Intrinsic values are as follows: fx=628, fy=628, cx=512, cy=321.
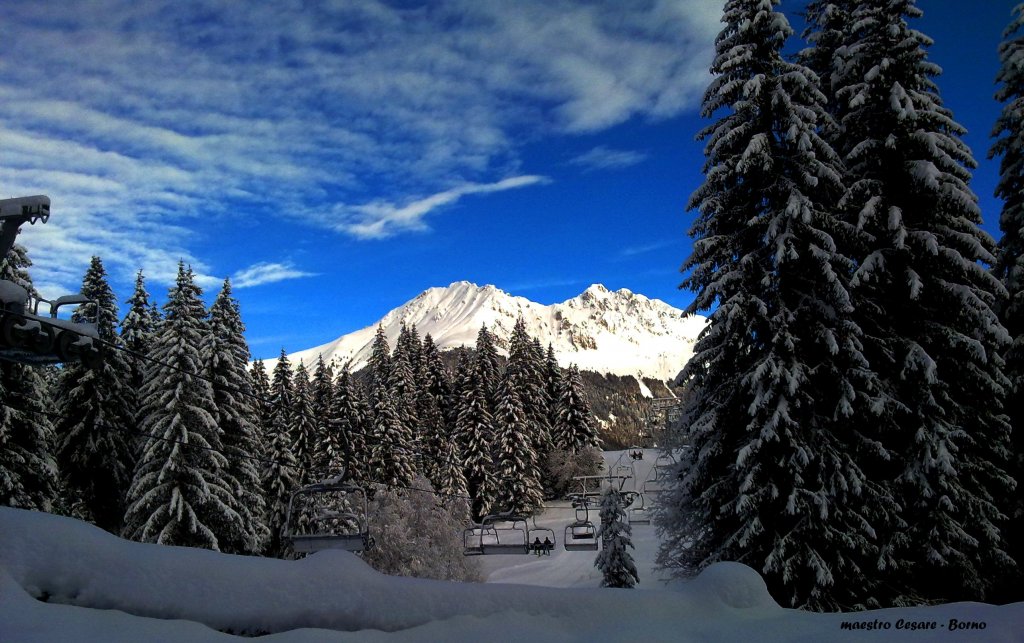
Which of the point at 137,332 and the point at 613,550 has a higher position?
the point at 137,332

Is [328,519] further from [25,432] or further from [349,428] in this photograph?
[25,432]

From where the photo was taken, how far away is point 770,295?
15.4 meters

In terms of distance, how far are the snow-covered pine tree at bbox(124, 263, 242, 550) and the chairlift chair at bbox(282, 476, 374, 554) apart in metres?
3.52

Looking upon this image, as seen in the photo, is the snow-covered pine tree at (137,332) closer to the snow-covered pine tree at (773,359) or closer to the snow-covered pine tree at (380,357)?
the snow-covered pine tree at (773,359)

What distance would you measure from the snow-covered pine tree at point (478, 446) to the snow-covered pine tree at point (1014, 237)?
48.7 meters

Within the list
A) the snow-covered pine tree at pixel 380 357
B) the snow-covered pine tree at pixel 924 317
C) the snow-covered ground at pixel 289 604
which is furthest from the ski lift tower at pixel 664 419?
the snow-covered pine tree at pixel 380 357

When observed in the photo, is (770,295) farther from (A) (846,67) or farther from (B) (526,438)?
(B) (526,438)

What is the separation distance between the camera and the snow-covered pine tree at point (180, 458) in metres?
26.3

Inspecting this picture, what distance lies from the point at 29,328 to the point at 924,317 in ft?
63.6

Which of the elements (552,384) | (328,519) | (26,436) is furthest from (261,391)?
(552,384)

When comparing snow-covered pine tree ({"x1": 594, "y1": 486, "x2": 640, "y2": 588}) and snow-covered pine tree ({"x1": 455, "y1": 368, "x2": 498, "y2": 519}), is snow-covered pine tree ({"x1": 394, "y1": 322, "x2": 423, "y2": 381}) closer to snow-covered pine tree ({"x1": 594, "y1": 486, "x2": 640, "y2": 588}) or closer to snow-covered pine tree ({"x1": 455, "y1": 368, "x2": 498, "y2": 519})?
snow-covered pine tree ({"x1": 455, "y1": 368, "x2": 498, "y2": 519})

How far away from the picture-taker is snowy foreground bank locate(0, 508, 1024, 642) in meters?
3.76

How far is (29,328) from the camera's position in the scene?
9.70m

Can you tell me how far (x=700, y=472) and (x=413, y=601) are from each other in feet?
41.7
